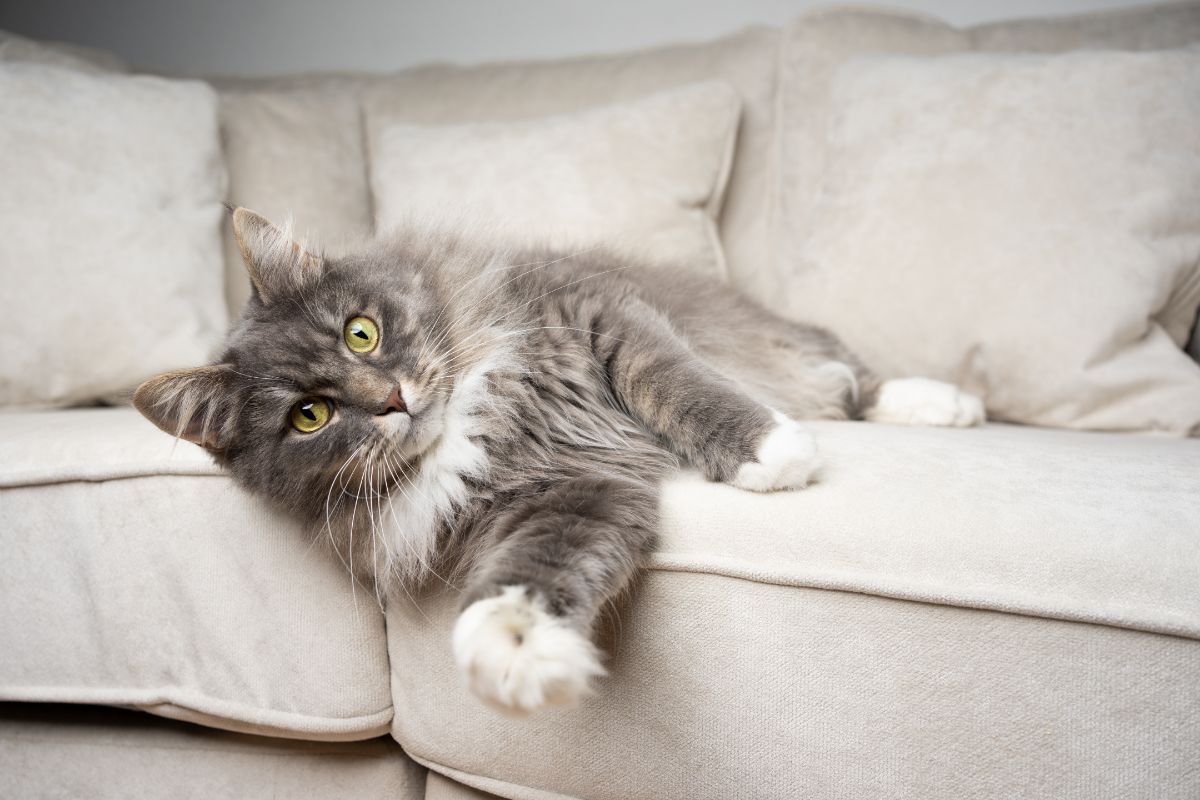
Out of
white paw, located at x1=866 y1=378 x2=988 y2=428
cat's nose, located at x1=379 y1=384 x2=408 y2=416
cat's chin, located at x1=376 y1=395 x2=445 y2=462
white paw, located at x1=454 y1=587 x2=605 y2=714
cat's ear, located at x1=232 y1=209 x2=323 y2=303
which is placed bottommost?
white paw, located at x1=866 y1=378 x2=988 y2=428

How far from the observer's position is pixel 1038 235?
5.46 ft

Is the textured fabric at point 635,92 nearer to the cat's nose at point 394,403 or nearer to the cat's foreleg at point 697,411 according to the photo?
the cat's foreleg at point 697,411

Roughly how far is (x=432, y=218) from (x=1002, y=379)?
1.35 meters

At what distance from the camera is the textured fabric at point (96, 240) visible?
178cm

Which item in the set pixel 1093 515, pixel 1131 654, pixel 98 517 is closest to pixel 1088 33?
pixel 1093 515

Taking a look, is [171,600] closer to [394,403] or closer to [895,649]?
[394,403]

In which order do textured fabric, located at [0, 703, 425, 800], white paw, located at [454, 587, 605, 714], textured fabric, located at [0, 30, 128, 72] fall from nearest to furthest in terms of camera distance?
white paw, located at [454, 587, 605, 714], textured fabric, located at [0, 703, 425, 800], textured fabric, located at [0, 30, 128, 72]

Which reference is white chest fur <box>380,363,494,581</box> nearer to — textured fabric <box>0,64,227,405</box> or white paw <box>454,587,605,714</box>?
white paw <box>454,587,605,714</box>

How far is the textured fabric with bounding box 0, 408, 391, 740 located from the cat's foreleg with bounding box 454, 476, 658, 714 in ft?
1.13

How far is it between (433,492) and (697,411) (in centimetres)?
44

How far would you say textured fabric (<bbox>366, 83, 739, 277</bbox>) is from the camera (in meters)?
2.12

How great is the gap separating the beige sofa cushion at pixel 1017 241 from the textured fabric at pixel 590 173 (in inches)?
14.0

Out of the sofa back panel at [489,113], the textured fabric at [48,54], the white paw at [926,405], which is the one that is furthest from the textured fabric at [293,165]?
the white paw at [926,405]

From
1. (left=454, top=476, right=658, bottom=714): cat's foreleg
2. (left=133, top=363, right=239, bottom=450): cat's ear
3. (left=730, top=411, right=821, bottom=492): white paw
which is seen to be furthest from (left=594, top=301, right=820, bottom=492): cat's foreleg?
(left=133, top=363, right=239, bottom=450): cat's ear
